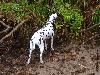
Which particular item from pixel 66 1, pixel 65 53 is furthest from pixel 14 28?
pixel 66 1

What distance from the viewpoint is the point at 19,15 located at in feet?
27.0

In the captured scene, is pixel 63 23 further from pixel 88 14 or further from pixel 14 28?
pixel 14 28

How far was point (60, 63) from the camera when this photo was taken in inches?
299

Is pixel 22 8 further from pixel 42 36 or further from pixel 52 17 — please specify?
pixel 42 36

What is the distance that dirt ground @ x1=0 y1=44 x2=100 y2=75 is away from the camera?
7209 millimetres

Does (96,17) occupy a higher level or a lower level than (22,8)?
lower

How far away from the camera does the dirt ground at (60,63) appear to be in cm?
721

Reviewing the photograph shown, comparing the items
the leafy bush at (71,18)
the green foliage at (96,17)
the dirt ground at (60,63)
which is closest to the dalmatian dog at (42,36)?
the dirt ground at (60,63)

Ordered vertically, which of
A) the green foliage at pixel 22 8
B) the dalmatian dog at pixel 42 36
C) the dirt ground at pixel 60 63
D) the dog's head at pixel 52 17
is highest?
the green foliage at pixel 22 8

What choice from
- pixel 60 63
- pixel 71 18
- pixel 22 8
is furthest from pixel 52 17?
pixel 60 63

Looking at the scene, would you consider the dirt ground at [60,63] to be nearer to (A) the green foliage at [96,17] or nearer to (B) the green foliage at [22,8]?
(A) the green foliage at [96,17]

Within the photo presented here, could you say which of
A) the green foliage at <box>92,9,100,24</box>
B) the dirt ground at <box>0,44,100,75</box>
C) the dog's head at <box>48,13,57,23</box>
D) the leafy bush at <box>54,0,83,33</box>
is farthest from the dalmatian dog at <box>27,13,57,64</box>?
the green foliage at <box>92,9,100,24</box>

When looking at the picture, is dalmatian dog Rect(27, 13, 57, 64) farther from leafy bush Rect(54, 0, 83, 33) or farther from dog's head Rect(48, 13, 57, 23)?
leafy bush Rect(54, 0, 83, 33)

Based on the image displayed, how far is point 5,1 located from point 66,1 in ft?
5.67
